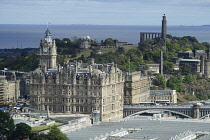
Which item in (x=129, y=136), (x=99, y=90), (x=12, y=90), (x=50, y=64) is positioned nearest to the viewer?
(x=129, y=136)

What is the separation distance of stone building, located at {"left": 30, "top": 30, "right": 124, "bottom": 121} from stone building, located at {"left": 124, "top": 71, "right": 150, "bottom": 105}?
9482mm

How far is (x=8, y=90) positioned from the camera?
142625 millimetres

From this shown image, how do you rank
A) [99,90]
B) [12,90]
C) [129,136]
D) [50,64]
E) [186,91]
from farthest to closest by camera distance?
[186,91] → [12,90] → [50,64] → [99,90] → [129,136]

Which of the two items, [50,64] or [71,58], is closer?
[50,64]

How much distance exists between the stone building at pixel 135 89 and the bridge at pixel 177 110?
6789mm

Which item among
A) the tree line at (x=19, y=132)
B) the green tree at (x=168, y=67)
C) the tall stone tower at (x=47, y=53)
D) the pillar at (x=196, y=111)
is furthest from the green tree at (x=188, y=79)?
the tree line at (x=19, y=132)

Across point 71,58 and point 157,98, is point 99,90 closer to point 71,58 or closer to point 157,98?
point 157,98

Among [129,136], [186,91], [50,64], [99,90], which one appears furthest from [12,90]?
[129,136]

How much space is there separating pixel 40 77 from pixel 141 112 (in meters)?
17.5

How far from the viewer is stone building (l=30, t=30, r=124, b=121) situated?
407 feet

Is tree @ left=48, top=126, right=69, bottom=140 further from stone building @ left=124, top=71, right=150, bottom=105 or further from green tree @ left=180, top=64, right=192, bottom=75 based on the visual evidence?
green tree @ left=180, top=64, right=192, bottom=75

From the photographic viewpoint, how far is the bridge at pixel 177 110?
131 m

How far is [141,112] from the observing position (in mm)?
131375

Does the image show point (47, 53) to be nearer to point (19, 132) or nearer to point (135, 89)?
point (135, 89)
